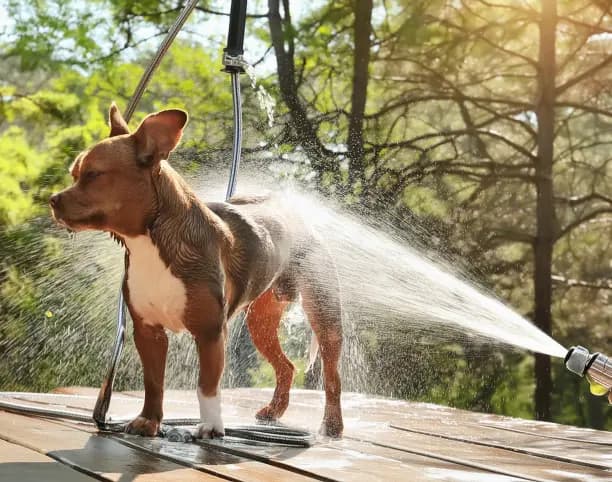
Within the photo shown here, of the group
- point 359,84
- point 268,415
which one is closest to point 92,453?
point 268,415

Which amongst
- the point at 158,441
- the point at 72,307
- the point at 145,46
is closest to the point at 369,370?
the point at 72,307

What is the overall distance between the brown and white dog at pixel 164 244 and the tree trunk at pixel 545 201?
381cm

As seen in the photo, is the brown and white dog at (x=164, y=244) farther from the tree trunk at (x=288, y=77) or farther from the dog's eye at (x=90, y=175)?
the tree trunk at (x=288, y=77)

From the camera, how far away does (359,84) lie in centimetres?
622

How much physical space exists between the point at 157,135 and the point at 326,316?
713 mm

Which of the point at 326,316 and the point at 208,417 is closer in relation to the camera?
the point at 208,417

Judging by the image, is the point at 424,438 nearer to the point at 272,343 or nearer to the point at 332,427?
the point at 332,427

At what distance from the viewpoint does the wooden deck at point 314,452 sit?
5.60 ft

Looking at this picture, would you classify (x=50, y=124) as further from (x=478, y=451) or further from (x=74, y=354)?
(x=478, y=451)

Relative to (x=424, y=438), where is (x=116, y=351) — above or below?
above

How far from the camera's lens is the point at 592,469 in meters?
2.14

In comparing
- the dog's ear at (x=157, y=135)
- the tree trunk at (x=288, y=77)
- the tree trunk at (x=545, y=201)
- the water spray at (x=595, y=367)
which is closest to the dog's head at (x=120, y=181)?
the dog's ear at (x=157, y=135)

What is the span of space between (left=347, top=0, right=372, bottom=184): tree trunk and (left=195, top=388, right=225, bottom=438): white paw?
370cm

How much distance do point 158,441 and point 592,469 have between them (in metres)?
0.97
